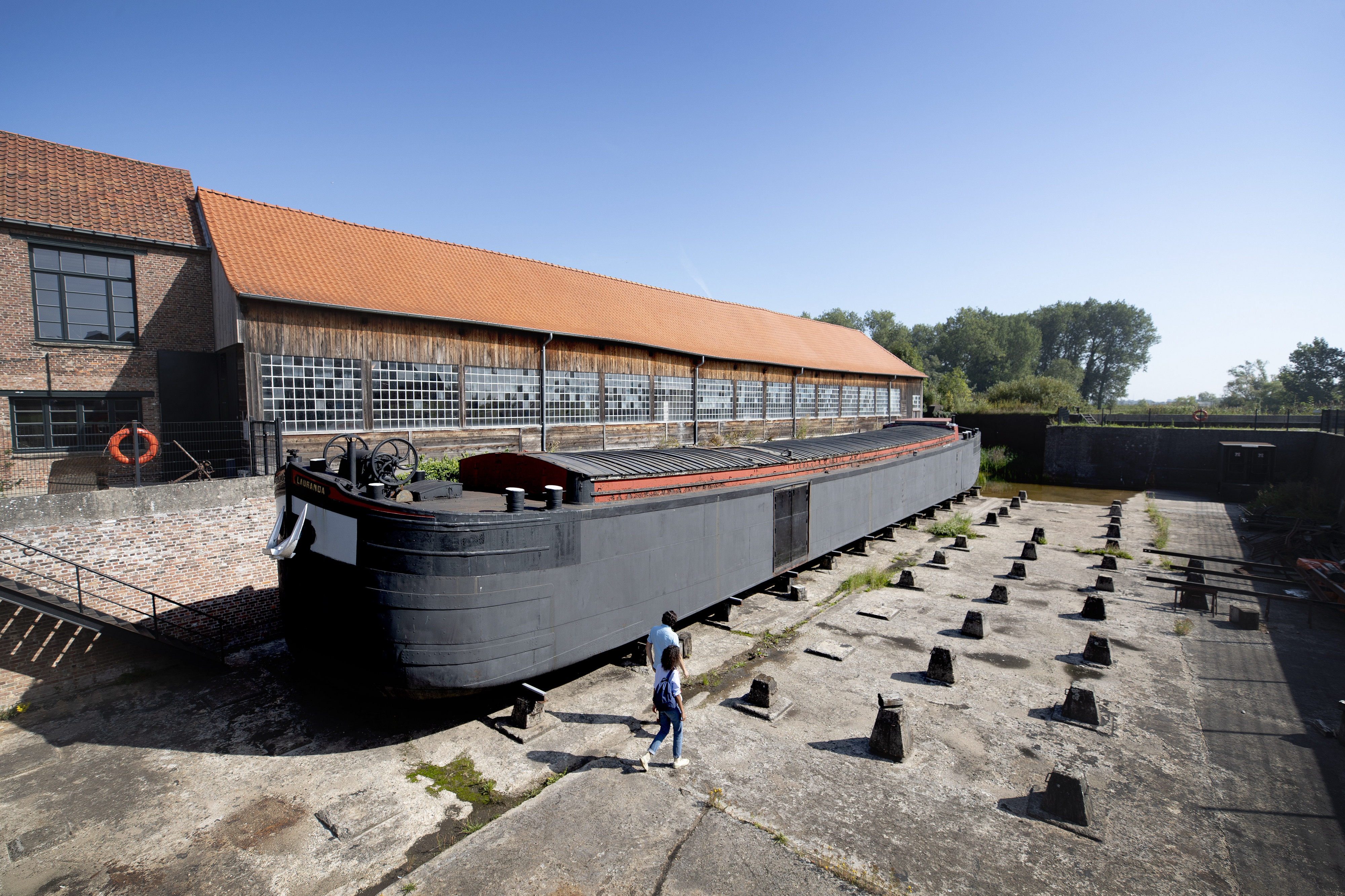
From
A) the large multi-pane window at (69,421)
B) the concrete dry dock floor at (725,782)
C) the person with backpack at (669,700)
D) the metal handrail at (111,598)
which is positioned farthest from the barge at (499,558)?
the large multi-pane window at (69,421)

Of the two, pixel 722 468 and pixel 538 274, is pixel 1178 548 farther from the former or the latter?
pixel 538 274

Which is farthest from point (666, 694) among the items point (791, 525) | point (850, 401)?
point (850, 401)

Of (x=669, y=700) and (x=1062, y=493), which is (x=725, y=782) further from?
(x=1062, y=493)

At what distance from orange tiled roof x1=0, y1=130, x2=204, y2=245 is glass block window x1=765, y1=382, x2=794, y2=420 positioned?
2111 centimetres

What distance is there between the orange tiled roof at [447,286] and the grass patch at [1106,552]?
14.0 meters

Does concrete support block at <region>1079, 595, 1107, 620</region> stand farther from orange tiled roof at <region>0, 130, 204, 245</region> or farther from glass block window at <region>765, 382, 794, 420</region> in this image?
orange tiled roof at <region>0, 130, 204, 245</region>

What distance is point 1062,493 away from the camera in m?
28.4

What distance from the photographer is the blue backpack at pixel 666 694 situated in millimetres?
5922

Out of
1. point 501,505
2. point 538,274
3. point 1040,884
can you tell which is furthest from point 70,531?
point 538,274

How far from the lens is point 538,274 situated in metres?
22.4

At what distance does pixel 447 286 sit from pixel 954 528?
16.7m

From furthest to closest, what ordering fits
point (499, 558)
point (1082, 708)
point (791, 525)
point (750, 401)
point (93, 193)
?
1. point (750, 401)
2. point (93, 193)
3. point (791, 525)
4. point (1082, 708)
5. point (499, 558)

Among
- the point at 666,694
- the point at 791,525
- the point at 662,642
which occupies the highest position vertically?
the point at 791,525

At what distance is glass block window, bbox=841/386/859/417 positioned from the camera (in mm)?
33406
